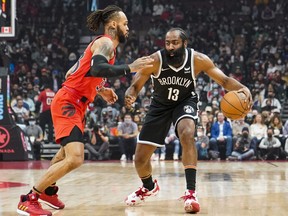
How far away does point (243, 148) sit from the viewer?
14.2 m

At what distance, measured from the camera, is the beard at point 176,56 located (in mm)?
5801

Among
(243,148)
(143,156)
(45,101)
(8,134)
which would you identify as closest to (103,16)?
(143,156)

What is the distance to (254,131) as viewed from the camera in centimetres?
1454

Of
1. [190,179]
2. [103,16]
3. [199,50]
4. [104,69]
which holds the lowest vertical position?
[190,179]

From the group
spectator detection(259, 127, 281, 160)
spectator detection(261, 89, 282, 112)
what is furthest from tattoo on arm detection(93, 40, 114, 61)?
spectator detection(261, 89, 282, 112)

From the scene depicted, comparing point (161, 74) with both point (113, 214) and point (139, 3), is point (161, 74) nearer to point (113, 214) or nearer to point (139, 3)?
point (113, 214)

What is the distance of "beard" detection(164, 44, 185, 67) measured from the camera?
5.80 m

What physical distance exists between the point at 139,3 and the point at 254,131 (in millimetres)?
11435

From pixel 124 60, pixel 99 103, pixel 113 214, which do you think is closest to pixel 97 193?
pixel 113 214

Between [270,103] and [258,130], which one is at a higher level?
[270,103]

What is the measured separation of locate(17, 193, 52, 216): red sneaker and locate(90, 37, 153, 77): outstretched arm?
1.21 metres

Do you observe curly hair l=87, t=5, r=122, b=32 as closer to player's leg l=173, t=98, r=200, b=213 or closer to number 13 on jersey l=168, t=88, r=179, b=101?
number 13 on jersey l=168, t=88, r=179, b=101

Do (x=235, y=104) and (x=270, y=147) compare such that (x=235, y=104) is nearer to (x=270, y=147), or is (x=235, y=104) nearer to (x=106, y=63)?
(x=106, y=63)

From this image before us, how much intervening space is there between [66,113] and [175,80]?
1.24m
